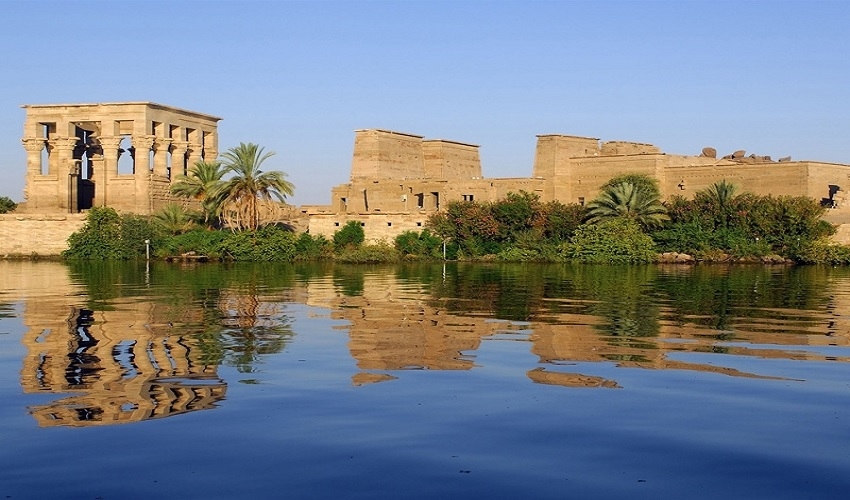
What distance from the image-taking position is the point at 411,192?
59.6 m

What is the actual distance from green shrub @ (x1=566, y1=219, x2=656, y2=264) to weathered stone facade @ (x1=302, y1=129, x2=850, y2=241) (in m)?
6.10

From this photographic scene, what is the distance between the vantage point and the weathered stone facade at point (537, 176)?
53562 mm

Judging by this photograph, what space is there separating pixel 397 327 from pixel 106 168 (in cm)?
4546

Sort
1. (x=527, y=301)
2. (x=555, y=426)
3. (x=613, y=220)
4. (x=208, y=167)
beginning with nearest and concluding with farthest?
(x=555, y=426) → (x=527, y=301) → (x=613, y=220) → (x=208, y=167)

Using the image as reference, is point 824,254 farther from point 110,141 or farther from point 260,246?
point 110,141

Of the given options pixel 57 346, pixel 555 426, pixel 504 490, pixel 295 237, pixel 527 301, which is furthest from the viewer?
pixel 295 237

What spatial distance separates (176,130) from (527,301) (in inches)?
1622

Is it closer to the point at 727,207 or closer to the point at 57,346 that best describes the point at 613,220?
the point at 727,207

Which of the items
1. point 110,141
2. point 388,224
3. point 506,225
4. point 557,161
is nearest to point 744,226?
point 506,225

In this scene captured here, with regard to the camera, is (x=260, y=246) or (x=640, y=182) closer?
(x=260, y=246)

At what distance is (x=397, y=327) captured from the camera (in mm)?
18641

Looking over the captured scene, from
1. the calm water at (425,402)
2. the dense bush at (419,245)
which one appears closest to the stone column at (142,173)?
the dense bush at (419,245)

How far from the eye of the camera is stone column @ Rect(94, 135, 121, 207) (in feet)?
197

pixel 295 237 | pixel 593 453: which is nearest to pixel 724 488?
pixel 593 453
